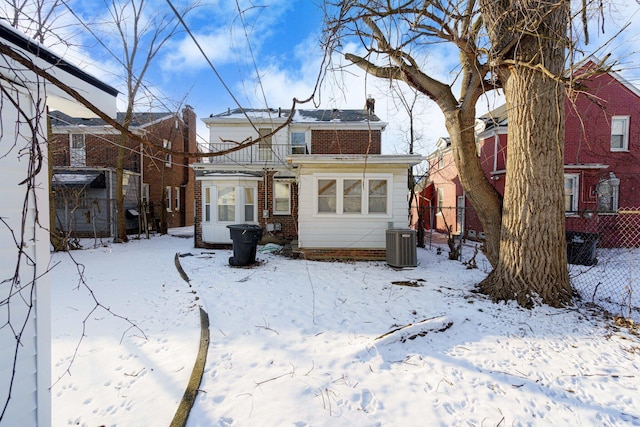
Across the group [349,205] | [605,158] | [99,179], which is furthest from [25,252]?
[605,158]

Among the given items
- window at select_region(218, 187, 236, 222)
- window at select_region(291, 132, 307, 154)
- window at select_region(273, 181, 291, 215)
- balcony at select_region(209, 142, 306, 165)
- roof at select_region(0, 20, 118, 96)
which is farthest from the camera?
window at select_region(291, 132, 307, 154)

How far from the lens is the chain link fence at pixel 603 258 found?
475cm

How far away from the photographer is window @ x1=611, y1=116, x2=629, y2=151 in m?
11.4

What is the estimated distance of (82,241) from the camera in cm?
1316

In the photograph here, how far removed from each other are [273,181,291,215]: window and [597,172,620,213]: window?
492 inches

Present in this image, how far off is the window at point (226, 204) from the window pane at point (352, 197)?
487cm

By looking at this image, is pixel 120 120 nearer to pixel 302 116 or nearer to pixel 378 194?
pixel 302 116

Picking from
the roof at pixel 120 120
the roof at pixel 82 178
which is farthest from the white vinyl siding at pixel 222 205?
the roof at pixel 82 178

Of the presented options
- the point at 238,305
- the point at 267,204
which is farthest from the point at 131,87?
the point at 238,305

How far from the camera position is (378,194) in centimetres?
880

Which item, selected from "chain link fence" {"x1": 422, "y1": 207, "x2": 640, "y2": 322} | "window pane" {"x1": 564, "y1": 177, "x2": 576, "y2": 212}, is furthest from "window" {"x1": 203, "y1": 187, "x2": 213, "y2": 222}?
"window pane" {"x1": 564, "y1": 177, "x2": 576, "y2": 212}

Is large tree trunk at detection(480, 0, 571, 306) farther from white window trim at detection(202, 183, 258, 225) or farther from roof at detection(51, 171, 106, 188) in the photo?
roof at detection(51, 171, 106, 188)

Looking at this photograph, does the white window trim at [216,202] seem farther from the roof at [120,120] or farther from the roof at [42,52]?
the roof at [42,52]

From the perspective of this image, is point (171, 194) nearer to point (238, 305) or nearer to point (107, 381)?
point (238, 305)
